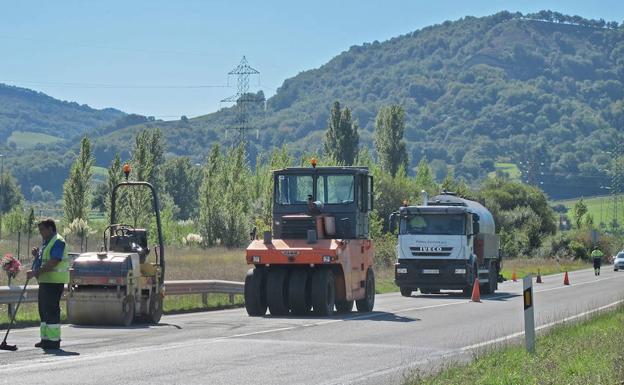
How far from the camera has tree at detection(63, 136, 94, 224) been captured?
76.9 m

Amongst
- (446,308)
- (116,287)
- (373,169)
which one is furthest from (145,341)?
(373,169)

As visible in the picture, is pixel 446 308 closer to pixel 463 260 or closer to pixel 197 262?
pixel 463 260

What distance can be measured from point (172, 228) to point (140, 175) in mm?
33202

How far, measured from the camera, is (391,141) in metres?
126

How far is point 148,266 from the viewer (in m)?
22.6

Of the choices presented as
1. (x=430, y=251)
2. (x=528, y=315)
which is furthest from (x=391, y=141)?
(x=528, y=315)

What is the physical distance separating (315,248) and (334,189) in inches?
87.5

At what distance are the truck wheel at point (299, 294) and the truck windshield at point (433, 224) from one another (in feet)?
44.5

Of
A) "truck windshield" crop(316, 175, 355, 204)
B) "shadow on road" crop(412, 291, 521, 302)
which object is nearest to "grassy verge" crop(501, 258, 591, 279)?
"shadow on road" crop(412, 291, 521, 302)

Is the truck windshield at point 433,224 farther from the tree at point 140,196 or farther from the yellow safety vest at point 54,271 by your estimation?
the tree at point 140,196

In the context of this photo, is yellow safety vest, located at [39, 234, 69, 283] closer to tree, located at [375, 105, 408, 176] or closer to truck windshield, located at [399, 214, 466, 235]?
truck windshield, located at [399, 214, 466, 235]

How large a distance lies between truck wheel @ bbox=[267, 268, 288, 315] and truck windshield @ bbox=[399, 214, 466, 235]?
44.3 ft

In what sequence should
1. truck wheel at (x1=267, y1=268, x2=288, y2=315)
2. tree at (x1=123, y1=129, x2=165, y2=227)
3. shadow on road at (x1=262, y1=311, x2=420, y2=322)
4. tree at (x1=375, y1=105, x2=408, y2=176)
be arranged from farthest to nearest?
tree at (x1=375, y1=105, x2=408, y2=176) < tree at (x1=123, y1=129, x2=165, y2=227) < truck wheel at (x1=267, y1=268, x2=288, y2=315) < shadow on road at (x1=262, y1=311, x2=420, y2=322)

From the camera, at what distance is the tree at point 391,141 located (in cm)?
12412
